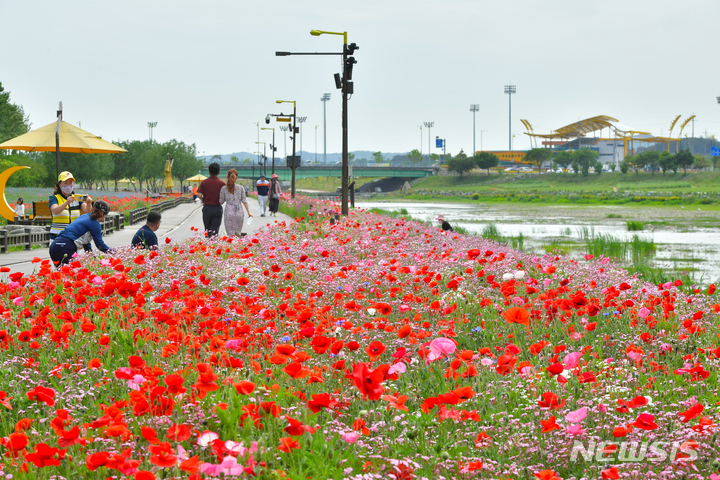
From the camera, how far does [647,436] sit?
3.07 meters

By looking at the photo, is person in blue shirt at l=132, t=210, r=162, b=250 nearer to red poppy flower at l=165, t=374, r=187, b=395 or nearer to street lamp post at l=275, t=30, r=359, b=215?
red poppy flower at l=165, t=374, r=187, b=395

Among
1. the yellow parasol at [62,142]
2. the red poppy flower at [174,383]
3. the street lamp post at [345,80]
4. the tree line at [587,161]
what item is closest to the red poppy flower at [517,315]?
the red poppy flower at [174,383]

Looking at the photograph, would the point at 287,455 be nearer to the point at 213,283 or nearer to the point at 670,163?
the point at 213,283

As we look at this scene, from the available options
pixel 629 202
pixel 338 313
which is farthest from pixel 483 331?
pixel 629 202

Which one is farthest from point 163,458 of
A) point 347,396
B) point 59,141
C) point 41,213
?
point 41,213

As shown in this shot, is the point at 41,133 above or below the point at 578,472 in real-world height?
above

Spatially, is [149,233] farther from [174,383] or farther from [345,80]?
[345,80]

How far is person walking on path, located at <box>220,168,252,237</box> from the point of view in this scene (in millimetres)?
12702

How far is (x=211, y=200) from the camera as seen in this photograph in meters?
12.9

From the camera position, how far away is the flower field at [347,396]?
8.36 feet

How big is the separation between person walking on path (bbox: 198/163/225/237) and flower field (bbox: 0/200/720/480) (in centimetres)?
687

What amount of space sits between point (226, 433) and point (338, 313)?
112 inches

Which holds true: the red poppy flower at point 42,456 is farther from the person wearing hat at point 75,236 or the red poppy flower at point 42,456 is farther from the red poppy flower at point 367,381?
the person wearing hat at point 75,236

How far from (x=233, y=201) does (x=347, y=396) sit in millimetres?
9882
